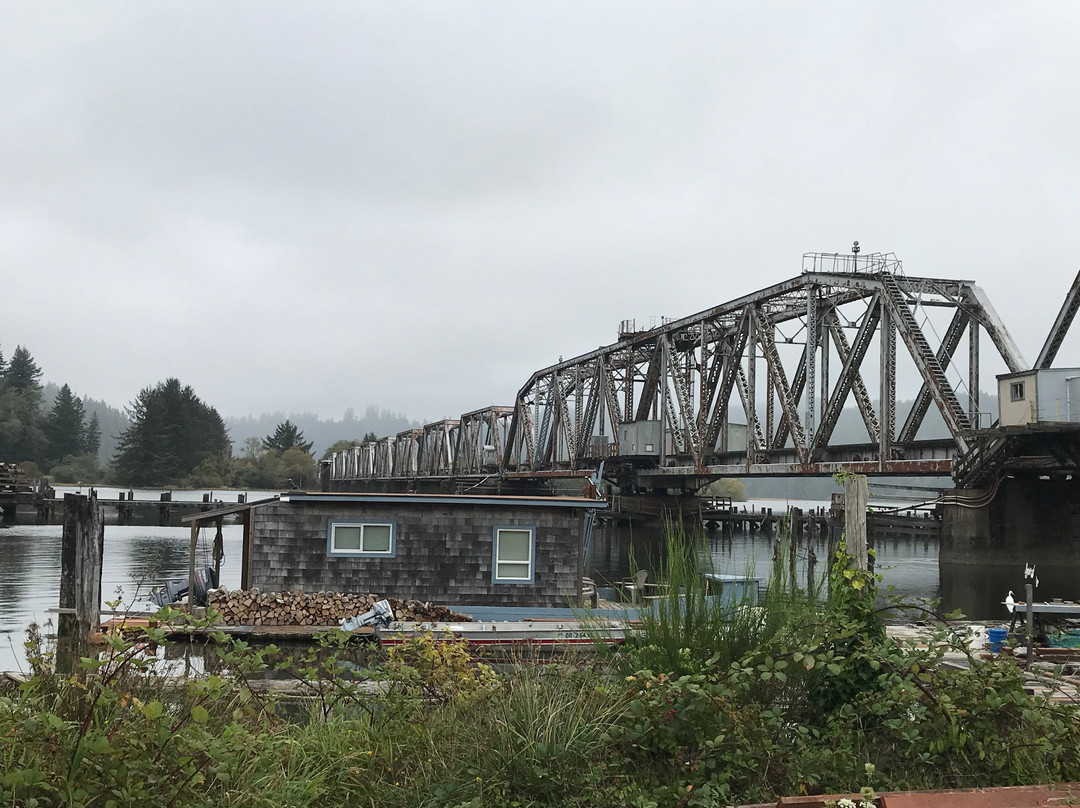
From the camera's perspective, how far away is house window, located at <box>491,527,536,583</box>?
19031 mm

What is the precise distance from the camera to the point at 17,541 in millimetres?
46344

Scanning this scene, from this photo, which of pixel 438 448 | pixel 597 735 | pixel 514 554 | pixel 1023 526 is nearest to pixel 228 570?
pixel 514 554

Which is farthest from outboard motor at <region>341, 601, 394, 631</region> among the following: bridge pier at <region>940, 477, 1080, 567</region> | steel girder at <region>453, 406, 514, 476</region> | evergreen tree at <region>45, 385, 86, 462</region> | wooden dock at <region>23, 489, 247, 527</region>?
evergreen tree at <region>45, 385, 86, 462</region>

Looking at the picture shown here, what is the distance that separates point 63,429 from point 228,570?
3738 inches

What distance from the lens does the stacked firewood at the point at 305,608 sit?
58.5 feet

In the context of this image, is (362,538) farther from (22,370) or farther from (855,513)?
(22,370)

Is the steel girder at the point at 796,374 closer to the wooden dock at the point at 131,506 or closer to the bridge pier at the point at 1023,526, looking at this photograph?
the bridge pier at the point at 1023,526

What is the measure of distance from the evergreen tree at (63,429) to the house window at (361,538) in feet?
370

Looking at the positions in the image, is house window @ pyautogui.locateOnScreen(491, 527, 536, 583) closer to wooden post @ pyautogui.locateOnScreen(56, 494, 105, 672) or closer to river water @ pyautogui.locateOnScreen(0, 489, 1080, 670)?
river water @ pyautogui.locateOnScreen(0, 489, 1080, 670)

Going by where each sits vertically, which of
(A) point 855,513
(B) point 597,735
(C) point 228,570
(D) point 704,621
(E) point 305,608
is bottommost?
(C) point 228,570

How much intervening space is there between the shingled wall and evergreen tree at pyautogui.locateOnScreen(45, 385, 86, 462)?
112 meters

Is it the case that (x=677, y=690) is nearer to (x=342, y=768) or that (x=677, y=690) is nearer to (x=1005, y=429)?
(x=342, y=768)

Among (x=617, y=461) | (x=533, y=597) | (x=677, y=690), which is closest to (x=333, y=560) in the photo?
(x=533, y=597)

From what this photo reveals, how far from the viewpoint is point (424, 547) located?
19.0 metres
